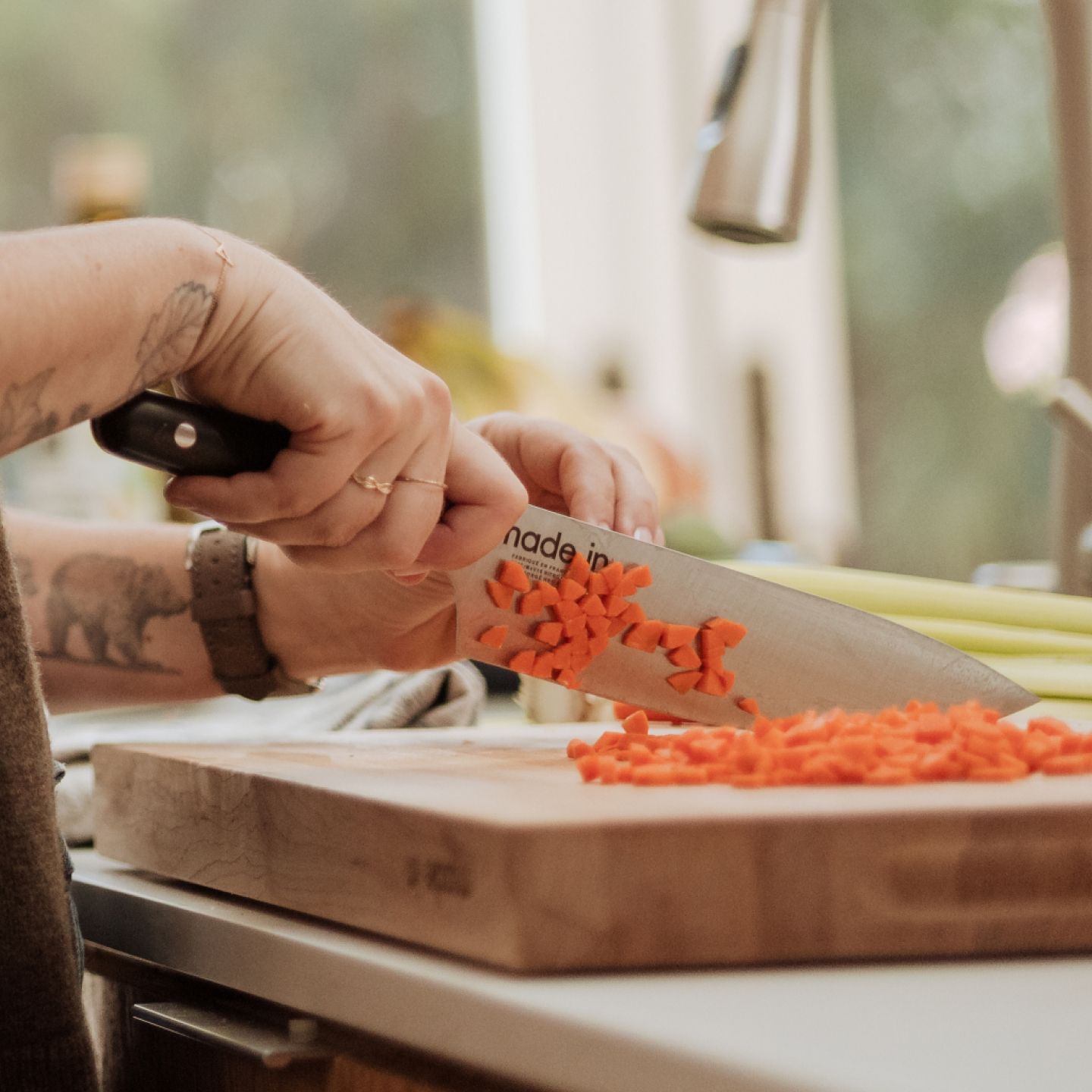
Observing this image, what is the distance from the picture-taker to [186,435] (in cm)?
87

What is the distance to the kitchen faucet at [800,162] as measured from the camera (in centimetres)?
130

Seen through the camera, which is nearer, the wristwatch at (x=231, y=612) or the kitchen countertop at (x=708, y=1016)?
the kitchen countertop at (x=708, y=1016)

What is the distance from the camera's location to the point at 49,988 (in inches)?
31.7

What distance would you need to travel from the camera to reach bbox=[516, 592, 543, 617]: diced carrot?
106 centimetres

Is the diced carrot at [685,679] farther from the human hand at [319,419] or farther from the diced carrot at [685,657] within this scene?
the human hand at [319,419]

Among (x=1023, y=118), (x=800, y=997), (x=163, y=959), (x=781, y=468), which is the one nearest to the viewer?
(x=800, y=997)

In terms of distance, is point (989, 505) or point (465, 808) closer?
point (465, 808)

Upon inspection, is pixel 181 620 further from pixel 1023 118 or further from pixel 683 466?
pixel 1023 118

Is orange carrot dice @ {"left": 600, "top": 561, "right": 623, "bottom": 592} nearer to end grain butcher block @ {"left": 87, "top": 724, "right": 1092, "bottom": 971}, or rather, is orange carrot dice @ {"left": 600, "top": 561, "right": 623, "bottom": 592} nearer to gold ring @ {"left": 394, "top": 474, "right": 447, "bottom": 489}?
gold ring @ {"left": 394, "top": 474, "right": 447, "bottom": 489}

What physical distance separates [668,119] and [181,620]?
2.46 meters

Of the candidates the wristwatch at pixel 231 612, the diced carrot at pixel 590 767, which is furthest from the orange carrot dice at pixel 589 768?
the wristwatch at pixel 231 612

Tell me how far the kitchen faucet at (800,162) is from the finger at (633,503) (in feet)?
0.85

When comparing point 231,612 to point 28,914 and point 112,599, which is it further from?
point 28,914

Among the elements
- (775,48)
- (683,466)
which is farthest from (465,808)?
(683,466)
